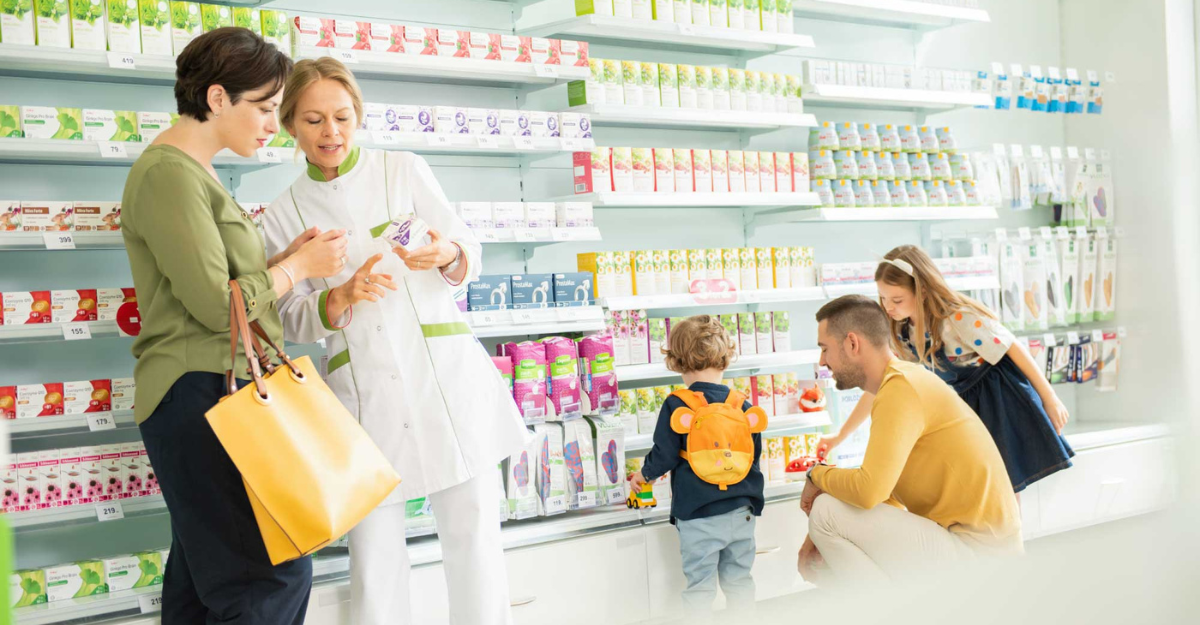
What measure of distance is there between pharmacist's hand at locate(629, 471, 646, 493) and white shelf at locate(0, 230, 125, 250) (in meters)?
1.90

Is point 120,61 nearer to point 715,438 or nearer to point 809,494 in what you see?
point 715,438

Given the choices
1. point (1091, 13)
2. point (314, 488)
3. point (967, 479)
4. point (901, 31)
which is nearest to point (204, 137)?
point (314, 488)

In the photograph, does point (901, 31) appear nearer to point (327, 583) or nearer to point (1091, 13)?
point (1091, 13)

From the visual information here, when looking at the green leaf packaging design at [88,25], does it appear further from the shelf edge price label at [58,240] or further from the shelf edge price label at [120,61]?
the shelf edge price label at [58,240]

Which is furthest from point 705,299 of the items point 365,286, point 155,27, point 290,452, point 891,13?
point 290,452

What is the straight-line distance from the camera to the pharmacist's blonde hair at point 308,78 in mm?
2639

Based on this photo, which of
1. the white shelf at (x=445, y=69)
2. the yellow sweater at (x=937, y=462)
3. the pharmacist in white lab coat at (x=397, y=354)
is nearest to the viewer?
the pharmacist in white lab coat at (x=397, y=354)

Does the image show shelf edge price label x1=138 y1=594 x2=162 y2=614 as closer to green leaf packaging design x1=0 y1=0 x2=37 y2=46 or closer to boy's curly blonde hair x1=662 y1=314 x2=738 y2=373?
green leaf packaging design x1=0 y1=0 x2=37 y2=46

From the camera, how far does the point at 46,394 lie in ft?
9.47

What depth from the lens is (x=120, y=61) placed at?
299 centimetres

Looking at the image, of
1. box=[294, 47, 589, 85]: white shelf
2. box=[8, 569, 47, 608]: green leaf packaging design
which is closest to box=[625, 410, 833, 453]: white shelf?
box=[294, 47, 589, 85]: white shelf

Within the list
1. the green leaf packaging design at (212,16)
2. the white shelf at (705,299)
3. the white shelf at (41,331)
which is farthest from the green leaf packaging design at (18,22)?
the white shelf at (705,299)

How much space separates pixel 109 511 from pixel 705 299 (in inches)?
94.3

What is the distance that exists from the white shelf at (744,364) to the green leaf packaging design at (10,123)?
225cm
